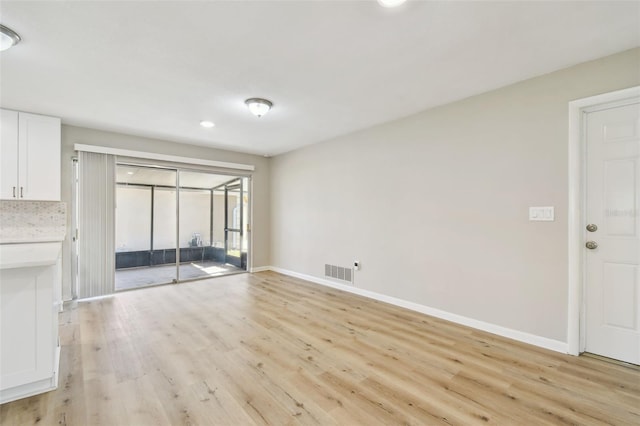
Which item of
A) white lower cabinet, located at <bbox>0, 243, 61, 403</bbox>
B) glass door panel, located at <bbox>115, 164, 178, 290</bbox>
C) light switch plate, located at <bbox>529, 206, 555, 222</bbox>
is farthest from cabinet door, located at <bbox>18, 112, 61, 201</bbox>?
light switch plate, located at <bbox>529, 206, 555, 222</bbox>

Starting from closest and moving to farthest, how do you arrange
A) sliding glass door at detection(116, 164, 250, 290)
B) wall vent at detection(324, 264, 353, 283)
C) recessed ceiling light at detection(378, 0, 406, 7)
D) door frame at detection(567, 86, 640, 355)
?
1. recessed ceiling light at detection(378, 0, 406, 7)
2. door frame at detection(567, 86, 640, 355)
3. wall vent at detection(324, 264, 353, 283)
4. sliding glass door at detection(116, 164, 250, 290)

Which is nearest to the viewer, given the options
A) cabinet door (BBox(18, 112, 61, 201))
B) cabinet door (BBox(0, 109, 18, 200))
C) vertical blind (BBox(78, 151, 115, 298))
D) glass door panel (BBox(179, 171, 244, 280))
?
cabinet door (BBox(0, 109, 18, 200))

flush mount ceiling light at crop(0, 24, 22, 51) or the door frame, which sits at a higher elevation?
flush mount ceiling light at crop(0, 24, 22, 51)

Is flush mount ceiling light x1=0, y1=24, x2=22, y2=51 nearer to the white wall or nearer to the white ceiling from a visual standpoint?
the white ceiling

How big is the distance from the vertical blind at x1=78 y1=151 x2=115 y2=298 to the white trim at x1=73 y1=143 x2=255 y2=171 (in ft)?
0.28

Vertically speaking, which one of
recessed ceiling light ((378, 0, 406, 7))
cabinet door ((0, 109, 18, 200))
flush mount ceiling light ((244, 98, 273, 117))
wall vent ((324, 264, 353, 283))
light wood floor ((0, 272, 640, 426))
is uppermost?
recessed ceiling light ((378, 0, 406, 7))

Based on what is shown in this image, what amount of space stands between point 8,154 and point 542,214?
19.9 ft

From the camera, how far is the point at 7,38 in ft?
6.70

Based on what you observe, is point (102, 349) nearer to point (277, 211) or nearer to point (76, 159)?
point (76, 159)

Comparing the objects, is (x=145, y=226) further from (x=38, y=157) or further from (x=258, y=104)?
(x=258, y=104)

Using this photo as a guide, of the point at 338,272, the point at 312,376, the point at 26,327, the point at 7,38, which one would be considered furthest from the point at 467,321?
the point at 7,38

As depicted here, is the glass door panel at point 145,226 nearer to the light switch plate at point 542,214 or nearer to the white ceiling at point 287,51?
the white ceiling at point 287,51

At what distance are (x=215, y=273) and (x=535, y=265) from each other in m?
5.32

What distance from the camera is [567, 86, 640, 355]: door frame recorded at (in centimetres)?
248
